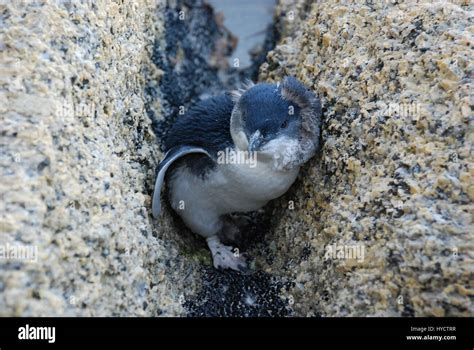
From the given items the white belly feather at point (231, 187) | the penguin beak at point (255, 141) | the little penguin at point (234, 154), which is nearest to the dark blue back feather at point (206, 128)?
the little penguin at point (234, 154)

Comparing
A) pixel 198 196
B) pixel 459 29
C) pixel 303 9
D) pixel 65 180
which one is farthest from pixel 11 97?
pixel 303 9

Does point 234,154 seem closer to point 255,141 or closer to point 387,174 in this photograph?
point 255,141

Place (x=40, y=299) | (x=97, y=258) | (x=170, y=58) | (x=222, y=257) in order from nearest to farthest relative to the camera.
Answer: (x=40, y=299) < (x=97, y=258) < (x=222, y=257) < (x=170, y=58)

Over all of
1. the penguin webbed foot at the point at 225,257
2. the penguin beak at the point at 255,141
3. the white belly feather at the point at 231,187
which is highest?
the penguin beak at the point at 255,141

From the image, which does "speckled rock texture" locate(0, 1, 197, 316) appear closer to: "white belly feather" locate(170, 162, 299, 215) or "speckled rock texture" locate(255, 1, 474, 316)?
"white belly feather" locate(170, 162, 299, 215)

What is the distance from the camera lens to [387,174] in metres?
2.39

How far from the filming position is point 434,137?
2311mm

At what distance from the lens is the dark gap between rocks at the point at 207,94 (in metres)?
2.64

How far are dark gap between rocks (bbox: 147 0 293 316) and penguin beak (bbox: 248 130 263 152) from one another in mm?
655

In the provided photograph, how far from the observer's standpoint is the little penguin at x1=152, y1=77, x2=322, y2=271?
2787 mm

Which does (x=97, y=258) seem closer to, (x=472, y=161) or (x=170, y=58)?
(x=472, y=161)

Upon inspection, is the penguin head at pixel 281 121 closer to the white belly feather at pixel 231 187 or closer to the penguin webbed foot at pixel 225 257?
the white belly feather at pixel 231 187

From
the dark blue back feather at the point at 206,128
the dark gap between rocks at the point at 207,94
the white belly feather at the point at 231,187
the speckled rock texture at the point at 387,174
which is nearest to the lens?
the speckled rock texture at the point at 387,174

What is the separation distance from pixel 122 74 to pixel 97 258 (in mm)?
1089
